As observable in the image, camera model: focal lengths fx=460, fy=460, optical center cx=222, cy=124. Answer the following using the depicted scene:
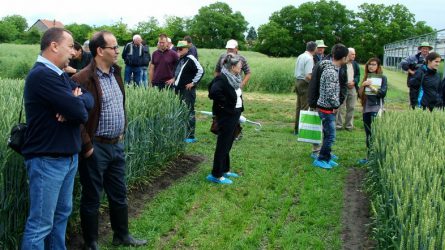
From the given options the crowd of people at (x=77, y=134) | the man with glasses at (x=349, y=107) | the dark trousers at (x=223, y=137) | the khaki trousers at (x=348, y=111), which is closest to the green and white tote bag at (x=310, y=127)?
the dark trousers at (x=223, y=137)

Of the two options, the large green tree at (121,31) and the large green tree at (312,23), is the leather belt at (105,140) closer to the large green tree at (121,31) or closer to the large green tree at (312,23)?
the large green tree at (121,31)

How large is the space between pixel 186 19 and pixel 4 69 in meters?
71.7

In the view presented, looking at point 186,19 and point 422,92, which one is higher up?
point 186,19

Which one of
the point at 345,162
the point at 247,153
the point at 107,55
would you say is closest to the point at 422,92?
the point at 345,162

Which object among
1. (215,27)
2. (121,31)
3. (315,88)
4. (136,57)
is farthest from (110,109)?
(215,27)

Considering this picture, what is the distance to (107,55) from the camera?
12.9 feet

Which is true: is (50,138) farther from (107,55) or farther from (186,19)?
(186,19)

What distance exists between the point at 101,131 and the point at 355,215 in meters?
3.13

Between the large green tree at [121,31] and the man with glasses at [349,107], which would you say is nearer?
the man with glasses at [349,107]

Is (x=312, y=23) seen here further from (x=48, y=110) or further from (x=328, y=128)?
(x=48, y=110)

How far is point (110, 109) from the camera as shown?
4.02 metres

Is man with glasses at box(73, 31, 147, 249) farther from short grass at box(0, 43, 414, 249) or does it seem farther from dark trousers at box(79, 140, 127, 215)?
short grass at box(0, 43, 414, 249)

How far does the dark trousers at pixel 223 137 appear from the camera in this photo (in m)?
6.12

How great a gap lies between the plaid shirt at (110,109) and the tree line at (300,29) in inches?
2438
